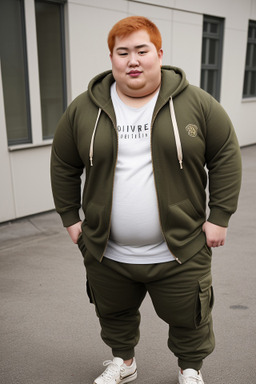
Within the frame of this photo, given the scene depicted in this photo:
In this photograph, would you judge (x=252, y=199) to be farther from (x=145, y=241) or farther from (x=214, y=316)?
(x=145, y=241)

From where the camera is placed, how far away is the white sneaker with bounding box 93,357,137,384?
2.13 m

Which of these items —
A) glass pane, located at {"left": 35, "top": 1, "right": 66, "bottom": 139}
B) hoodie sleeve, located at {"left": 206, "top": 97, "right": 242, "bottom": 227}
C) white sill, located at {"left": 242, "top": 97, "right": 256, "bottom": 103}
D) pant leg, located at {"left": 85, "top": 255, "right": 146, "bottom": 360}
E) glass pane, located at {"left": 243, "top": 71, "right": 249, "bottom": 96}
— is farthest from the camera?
glass pane, located at {"left": 243, "top": 71, "right": 249, "bottom": 96}

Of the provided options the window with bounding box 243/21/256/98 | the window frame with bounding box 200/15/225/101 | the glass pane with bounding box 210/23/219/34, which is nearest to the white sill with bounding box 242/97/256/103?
the window with bounding box 243/21/256/98

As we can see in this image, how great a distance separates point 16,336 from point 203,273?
57.1 inches

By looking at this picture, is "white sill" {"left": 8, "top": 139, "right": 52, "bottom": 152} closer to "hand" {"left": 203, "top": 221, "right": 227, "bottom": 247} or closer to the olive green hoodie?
the olive green hoodie

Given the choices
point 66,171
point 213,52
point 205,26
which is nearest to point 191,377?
point 66,171

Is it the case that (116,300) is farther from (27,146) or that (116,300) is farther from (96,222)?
(27,146)

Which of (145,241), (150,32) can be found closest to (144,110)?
(150,32)

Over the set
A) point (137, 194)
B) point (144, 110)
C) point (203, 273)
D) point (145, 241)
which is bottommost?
point (203, 273)

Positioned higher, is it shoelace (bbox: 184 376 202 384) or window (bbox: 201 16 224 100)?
window (bbox: 201 16 224 100)

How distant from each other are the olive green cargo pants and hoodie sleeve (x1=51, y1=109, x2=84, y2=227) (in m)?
0.26

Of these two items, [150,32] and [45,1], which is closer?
[150,32]

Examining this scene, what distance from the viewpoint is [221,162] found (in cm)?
172

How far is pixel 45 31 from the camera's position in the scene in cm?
466
